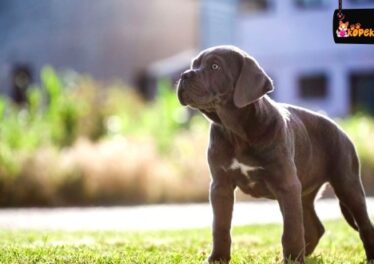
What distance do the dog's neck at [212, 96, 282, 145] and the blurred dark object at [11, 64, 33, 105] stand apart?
2530 centimetres

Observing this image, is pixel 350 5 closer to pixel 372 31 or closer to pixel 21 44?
pixel 21 44

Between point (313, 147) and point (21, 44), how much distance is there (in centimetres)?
2549

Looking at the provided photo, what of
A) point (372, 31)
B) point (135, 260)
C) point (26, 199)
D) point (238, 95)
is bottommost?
point (26, 199)

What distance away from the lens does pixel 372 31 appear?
579 cm

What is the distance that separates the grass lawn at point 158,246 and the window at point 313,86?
17215 millimetres

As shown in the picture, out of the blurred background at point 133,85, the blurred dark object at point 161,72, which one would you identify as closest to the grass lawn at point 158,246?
the blurred background at point 133,85

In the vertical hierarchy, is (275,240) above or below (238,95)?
below

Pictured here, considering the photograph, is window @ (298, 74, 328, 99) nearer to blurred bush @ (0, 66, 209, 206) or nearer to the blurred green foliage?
the blurred green foliage

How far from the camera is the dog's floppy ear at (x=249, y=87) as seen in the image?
5.59 metres

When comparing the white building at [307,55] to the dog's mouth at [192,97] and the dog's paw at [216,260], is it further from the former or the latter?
the dog's mouth at [192,97]

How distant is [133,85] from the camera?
3180 centimetres

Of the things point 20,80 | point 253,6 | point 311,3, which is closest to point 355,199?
point 311,3

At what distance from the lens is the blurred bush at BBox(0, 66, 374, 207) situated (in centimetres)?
1387

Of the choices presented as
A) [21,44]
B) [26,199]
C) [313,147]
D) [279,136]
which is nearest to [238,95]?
[279,136]
